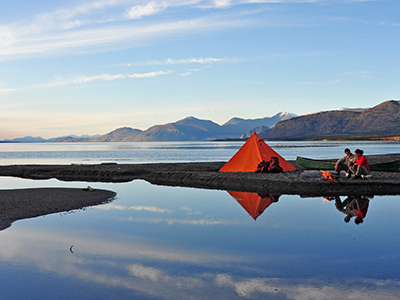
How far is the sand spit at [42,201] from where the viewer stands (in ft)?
43.8

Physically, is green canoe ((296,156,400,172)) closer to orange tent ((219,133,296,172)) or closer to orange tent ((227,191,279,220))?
orange tent ((219,133,296,172))

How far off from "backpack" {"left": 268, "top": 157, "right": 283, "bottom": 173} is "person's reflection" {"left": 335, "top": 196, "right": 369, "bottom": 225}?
8156 mm

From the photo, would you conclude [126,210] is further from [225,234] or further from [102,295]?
[102,295]

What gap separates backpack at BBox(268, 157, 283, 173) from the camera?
23959 millimetres

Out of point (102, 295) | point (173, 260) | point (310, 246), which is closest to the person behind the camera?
point (102, 295)

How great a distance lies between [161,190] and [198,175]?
428 centimetres

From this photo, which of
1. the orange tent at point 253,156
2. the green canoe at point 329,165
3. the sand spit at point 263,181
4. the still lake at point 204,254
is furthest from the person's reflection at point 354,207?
the orange tent at point 253,156

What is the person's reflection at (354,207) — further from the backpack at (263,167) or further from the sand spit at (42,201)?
the sand spit at (42,201)

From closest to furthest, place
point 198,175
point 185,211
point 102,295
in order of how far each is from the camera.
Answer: point 102,295 → point 185,211 → point 198,175

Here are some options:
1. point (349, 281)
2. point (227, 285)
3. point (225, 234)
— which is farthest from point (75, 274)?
point (349, 281)

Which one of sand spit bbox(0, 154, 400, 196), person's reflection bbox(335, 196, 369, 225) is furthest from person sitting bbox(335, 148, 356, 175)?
person's reflection bbox(335, 196, 369, 225)

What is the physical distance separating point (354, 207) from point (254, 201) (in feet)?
13.2

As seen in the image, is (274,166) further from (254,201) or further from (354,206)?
(354,206)

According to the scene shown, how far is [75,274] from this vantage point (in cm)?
710
